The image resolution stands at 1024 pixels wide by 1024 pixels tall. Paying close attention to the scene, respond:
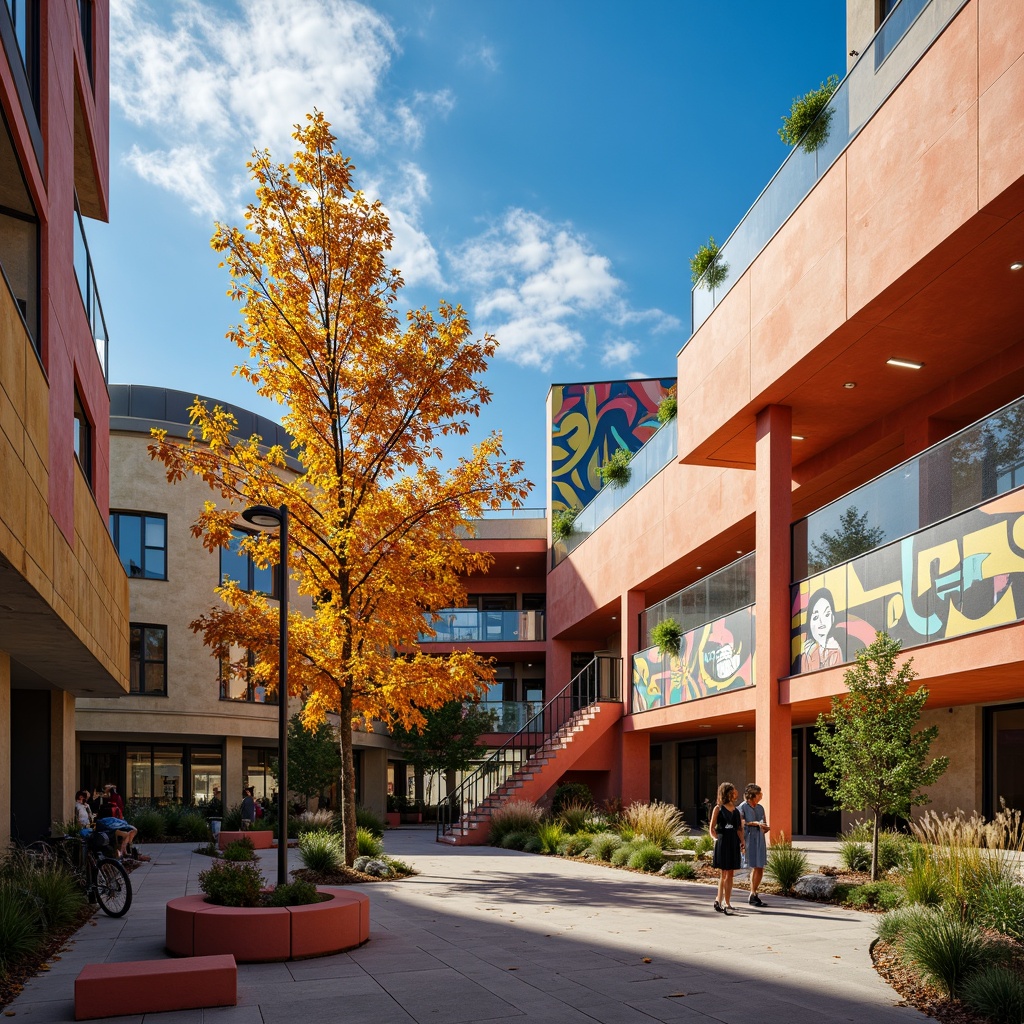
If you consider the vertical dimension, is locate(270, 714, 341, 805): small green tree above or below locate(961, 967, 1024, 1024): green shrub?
below

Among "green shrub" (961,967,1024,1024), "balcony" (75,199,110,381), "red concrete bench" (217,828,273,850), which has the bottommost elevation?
"red concrete bench" (217,828,273,850)

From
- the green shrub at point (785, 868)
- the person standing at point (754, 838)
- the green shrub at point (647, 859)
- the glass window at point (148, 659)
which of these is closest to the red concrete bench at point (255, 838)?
the glass window at point (148, 659)

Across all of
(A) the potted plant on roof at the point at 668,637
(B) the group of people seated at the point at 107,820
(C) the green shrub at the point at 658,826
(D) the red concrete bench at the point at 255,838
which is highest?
(A) the potted plant on roof at the point at 668,637

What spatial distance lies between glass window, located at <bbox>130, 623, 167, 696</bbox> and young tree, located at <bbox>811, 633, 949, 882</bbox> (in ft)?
79.5

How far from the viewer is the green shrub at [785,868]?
47.4 ft

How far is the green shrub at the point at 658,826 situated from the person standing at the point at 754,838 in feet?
20.1

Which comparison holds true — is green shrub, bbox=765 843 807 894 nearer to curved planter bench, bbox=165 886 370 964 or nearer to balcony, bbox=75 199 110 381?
curved planter bench, bbox=165 886 370 964

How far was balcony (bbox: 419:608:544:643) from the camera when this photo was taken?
4128cm

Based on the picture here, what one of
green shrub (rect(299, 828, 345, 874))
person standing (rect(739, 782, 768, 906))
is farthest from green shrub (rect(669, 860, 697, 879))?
green shrub (rect(299, 828, 345, 874))

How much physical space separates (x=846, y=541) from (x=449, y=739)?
77.9 ft

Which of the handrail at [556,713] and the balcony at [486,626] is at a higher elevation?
the balcony at [486,626]

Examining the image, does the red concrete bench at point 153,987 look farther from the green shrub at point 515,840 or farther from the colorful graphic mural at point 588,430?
the colorful graphic mural at point 588,430

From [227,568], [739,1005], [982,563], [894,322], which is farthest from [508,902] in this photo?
[227,568]

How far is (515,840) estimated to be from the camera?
24484 mm
